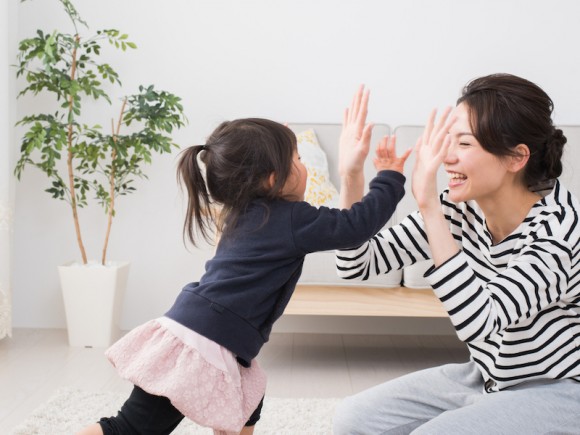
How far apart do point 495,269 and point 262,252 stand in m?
0.47

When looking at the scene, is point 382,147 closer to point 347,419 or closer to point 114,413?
point 347,419

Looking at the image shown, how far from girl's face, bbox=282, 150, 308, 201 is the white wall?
2.09 meters

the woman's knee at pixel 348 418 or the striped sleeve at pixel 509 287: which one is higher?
the striped sleeve at pixel 509 287

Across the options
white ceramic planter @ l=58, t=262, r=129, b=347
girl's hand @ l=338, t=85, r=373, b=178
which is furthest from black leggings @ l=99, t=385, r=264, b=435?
white ceramic planter @ l=58, t=262, r=129, b=347

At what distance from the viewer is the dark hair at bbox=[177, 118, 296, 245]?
1643 millimetres

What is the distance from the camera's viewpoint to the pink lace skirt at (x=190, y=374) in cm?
156

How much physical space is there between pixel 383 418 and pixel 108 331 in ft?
6.85

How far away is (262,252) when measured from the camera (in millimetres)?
1595

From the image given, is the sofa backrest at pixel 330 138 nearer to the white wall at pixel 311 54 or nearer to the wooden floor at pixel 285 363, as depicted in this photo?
the white wall at pixel 311 54

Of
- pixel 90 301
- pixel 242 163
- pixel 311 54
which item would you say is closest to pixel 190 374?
pixel 242 163

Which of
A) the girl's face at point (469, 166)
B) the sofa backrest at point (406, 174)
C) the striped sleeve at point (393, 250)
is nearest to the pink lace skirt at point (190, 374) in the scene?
the striped sleeve at point (393, 250)

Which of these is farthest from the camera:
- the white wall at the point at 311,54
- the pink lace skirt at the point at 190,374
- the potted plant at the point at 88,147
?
the white wall at the point at 311,54

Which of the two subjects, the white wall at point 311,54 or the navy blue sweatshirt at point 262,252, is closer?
the navy blue sweatshirt at point 262,252

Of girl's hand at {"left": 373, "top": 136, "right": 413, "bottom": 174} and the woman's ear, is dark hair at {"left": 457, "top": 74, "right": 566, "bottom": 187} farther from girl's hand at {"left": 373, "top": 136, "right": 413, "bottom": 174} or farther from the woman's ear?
girl's hand at {"left": 373, "top": 136, "right": 413, "bottom": 174}
